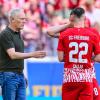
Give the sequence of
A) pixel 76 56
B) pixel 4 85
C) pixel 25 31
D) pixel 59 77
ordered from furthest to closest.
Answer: pixel 25 31, pixel 59 77, pixel 4 85, pixel 76 56

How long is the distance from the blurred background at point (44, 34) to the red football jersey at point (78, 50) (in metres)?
5.21

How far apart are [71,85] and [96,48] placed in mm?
695

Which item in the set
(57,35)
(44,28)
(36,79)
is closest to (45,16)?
(44,28)

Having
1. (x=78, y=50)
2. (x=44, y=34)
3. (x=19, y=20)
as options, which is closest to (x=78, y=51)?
(x=78, y=50)

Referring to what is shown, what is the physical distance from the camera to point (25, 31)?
17.0 meters

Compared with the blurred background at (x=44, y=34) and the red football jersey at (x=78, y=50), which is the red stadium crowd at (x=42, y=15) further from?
the red football jersey at (x=78, y=50)

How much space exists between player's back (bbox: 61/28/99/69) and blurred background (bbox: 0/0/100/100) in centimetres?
530

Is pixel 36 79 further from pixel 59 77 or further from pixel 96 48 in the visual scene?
pixel 96 48

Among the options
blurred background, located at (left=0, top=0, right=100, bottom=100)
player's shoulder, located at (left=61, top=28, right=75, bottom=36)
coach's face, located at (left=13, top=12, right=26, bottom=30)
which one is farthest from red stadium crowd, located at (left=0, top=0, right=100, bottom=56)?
player's shoulder, located at (left=61, top=28, right=75, bottom=36)

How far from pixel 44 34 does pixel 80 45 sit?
25.5 feet

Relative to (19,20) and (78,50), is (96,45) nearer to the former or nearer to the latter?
(78,50)

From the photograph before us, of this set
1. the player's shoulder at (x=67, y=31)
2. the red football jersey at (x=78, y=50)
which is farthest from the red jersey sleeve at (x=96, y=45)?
the player's shoulder at (x=67, y=31)

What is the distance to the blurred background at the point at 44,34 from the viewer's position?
15194mm

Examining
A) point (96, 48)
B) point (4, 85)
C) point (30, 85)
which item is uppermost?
point (96, 48)
